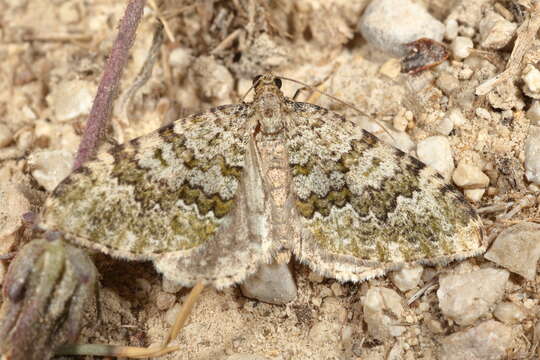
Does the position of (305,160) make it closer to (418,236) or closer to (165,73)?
(418,236)

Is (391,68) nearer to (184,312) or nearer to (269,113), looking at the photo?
(269,113)

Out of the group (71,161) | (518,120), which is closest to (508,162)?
(518,120)

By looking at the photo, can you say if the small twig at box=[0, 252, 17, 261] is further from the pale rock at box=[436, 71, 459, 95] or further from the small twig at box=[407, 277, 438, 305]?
the pale rock at box=[436, 71, 459, 95]

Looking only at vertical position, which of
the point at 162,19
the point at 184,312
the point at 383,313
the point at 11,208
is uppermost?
the point at 162,19

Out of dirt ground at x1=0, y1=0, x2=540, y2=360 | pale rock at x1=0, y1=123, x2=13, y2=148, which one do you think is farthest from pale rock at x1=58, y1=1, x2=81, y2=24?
pale rock at x1=0, y1=123, x2=13, y2=148

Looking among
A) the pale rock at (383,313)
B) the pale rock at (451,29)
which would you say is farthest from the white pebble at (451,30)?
the pale rock at (383,313)

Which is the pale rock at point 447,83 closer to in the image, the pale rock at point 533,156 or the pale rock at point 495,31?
the pale rock at point 495,31

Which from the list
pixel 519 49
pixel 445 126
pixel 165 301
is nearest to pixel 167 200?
pixel 165 301
